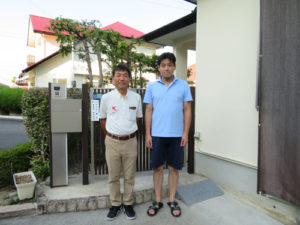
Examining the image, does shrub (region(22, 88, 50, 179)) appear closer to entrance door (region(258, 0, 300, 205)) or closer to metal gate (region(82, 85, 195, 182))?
metal gate (region(82, 85, 195, 182))

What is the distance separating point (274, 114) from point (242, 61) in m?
0.91

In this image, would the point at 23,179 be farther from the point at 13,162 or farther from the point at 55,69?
the point at 55,69

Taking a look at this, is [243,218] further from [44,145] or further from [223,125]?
[44,145]

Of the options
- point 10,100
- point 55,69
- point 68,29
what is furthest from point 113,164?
point 10,100

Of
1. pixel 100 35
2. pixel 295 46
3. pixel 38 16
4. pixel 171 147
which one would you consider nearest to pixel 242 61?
pixel 295 46

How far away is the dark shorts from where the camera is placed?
2535 mm

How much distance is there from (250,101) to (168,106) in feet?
3.86

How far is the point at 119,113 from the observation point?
8.05ft

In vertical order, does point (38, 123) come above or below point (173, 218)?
above

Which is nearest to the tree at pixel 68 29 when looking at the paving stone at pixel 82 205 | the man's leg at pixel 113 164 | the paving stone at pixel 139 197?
the man's leg at pixel 113 164

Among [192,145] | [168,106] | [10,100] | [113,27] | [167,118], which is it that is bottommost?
[192,145]

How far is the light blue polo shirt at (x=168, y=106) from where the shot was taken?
2.49m

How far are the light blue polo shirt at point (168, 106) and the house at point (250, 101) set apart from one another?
0.92 m

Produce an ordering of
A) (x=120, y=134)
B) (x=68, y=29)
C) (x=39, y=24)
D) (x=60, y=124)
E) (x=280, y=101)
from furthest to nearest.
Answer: (x=39, y=24)
(x=68, y=29)
(x=60, y=124)
(x=120, y=134)
(x=280, y=101)
